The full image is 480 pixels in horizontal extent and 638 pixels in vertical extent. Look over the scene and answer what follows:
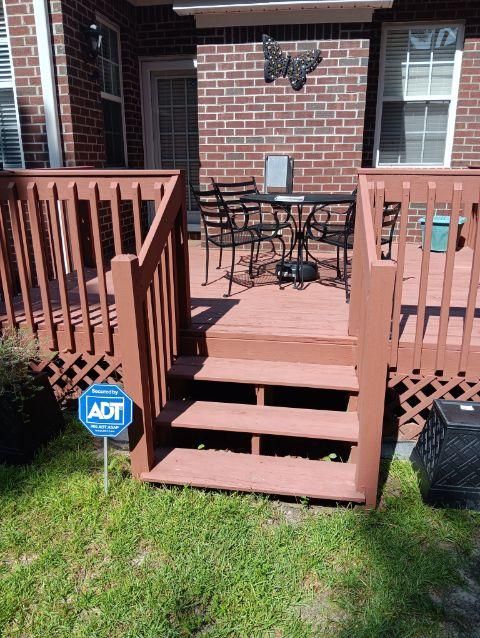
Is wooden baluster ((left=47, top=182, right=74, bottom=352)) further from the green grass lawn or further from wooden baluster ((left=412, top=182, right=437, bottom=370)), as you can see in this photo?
wooden baluster ((left=412, top=182, right=437, bottom=370))

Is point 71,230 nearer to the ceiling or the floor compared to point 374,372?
nearer to the ceiling

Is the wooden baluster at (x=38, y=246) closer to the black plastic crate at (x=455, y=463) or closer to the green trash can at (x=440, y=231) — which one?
the black plastic crate at (x=455, y=463)

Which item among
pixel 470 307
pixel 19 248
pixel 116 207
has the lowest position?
pixel 470 307

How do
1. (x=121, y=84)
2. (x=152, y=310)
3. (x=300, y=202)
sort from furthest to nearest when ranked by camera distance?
(x=121, y=84)
(x=300, y=202)
(x=152, y=310)

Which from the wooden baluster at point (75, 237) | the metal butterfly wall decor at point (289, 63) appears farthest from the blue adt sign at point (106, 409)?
the metal butterfly wall decor at point (289, 63)

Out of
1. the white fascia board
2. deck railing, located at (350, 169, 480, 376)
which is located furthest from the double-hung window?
deck railing, located at (350, 169, 480, 376)

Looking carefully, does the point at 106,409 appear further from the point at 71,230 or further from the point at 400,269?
the point at 400,269

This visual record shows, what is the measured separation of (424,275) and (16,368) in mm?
2250

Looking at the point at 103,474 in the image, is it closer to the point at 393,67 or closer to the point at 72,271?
the point at 72,271

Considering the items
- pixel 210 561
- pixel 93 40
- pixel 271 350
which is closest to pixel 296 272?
pixel 271 350

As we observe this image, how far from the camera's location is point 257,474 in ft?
8.38

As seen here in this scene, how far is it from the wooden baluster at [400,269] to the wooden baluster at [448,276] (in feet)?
0.72

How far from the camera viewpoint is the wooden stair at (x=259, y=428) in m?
2.50

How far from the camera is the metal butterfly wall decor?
5.27 metres
